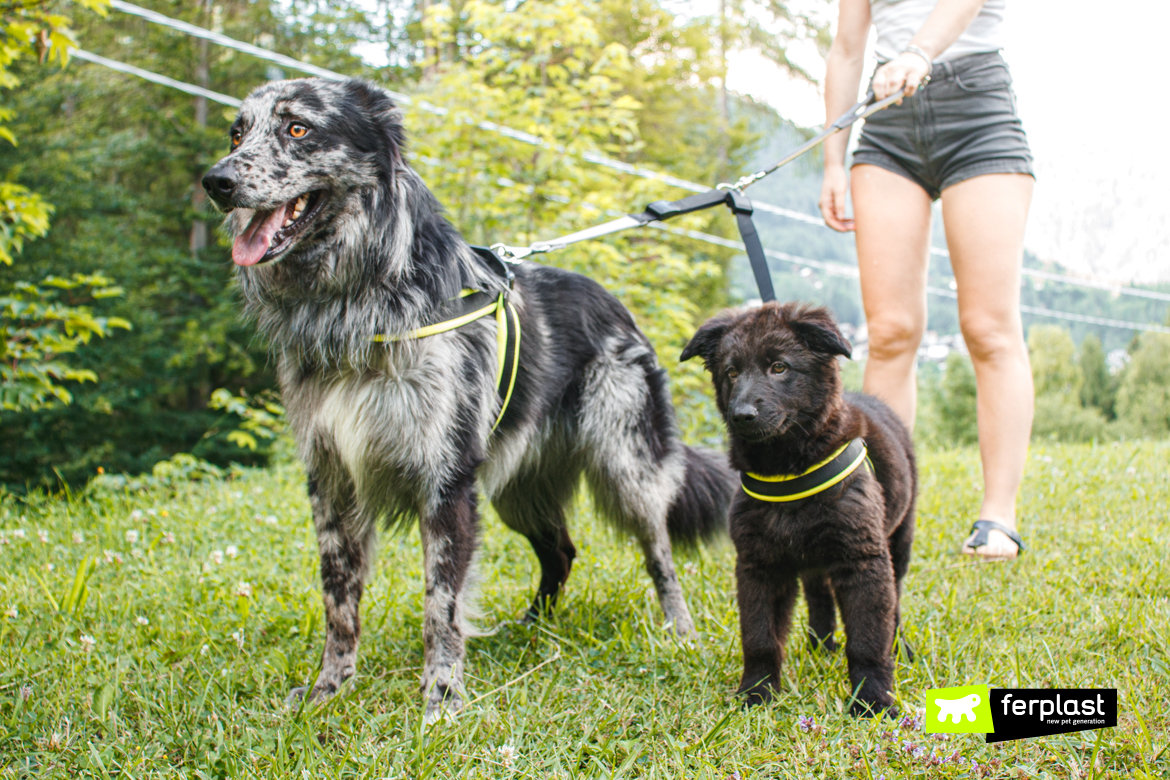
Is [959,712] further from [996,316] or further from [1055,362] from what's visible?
[1055,362]

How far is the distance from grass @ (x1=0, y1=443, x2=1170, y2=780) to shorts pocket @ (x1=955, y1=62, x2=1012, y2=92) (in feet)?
6.60

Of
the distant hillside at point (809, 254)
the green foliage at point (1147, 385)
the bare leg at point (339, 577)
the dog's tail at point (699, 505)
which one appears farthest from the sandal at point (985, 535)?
the green foliage at point (1147, 385)

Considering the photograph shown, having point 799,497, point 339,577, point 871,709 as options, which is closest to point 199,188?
point 339,577

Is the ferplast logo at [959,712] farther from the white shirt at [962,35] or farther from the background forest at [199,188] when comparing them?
the background forest at [199,188]

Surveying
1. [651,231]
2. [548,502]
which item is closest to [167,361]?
[651,231]

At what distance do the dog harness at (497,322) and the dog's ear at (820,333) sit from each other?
3.26ft

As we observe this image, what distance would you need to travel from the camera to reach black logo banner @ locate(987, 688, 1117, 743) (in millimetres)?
1943

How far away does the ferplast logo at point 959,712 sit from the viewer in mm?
1922

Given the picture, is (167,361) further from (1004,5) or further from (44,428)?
(1004,5)

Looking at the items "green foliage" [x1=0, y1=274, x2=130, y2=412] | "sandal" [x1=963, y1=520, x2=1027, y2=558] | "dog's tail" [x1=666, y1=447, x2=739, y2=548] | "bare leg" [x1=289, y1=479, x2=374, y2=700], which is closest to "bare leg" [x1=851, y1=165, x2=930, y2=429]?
"sandal" [x1=963, y1=520, x2=1027, y2=558]

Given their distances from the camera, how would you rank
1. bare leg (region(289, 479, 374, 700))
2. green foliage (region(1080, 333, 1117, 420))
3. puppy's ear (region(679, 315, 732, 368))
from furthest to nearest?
green foliage (region(1080, 333, 1117, 420)) < bare leg (region(289, 479, 374, 700)) < puppy's ear (region(679, 315, 732, 368))

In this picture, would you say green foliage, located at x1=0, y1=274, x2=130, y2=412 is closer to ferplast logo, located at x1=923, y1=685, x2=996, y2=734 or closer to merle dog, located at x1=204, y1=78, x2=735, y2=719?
merle dog, located at x1=204, y1=78, x2=735, y2=719

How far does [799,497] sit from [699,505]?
1229mm

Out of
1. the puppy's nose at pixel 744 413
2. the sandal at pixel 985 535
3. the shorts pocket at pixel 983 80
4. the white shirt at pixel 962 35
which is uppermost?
the white shirt at pixel 962 35
